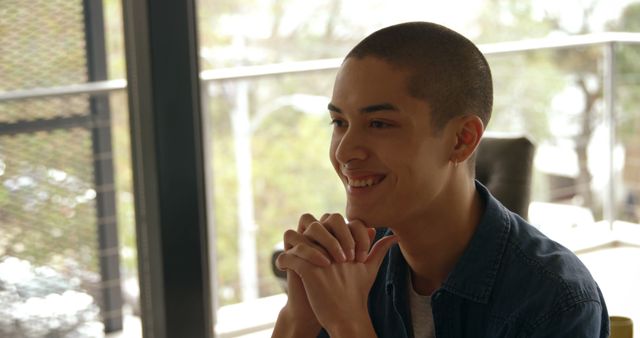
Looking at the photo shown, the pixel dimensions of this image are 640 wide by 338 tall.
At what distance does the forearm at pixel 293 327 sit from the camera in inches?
57.8

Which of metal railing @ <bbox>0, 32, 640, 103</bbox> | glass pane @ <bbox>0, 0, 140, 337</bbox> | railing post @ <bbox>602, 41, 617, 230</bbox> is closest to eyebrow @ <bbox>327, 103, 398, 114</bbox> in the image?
glass pane @ <bbox>0, 0, 140, 337</bbox>

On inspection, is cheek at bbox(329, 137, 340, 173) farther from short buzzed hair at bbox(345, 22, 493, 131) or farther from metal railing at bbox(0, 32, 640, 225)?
metal railing at bbox(0, 32, 640, 225)

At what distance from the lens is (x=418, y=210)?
4.60ft

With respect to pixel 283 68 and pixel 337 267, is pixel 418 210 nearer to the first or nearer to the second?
pixel 337 267

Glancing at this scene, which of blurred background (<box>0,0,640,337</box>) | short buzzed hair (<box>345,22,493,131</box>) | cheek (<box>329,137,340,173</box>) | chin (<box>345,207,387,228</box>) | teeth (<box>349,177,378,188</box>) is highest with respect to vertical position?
short buzzed hair (<box>345,22,493,131</box>)

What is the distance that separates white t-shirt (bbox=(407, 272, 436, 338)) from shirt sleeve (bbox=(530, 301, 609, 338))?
0.21 metres

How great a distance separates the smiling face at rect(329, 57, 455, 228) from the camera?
1.36 meters

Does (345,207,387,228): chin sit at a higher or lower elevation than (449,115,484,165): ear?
lower

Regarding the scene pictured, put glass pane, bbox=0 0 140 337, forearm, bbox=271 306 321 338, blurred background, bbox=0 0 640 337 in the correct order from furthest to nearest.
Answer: blurred background, bbox=0 0 640 337, glass pane, bbox=0 0 140 337, forearm, bbox=271 306 321 338

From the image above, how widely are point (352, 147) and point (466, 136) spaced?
0.17 m

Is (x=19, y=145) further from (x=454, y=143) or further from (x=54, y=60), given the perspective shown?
(x=454, y=143)

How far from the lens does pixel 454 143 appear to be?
1.41m

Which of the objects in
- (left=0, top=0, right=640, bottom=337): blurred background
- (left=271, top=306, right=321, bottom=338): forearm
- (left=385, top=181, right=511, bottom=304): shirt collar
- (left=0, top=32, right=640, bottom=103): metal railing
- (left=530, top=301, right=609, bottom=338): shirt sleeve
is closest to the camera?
(left=530, top=301, right=609, bottom=338): shirt sleeve

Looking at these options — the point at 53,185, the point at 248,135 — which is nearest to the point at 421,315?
the point at 53,185
